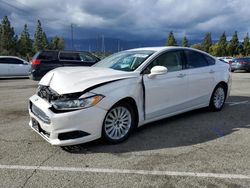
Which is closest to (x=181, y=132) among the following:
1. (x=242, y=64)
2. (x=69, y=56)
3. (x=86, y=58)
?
(x=86, y=58)

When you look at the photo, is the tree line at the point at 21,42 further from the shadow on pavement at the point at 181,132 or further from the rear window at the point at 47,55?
the shadow on pavement at the point at 181,132

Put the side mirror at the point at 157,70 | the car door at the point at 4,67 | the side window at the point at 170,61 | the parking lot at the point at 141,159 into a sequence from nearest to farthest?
1. the parking lot at the point at 141,159
2. the side mirror at the point at 157,70
3. the side window at the point at 170,61
4. the car door at the point at 4,67

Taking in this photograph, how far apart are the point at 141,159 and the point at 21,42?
62765mm

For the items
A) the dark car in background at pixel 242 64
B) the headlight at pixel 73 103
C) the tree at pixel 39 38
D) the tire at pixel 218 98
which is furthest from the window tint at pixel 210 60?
the tree at pixel 39 38

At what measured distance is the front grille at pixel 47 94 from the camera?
3763 mm

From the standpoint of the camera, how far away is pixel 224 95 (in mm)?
6551

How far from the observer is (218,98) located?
6.36 metres

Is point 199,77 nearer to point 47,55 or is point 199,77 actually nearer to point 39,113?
point 39,113

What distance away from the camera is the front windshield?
183 inches

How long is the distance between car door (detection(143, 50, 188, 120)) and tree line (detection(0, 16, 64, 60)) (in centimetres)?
4532

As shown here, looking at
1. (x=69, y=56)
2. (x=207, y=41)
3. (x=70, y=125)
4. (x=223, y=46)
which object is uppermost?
(x=207, y=41)

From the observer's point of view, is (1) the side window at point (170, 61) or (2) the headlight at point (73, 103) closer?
(2) the headlight at point (73, 103)

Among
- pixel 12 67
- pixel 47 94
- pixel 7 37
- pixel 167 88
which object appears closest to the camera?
pixel 47 94

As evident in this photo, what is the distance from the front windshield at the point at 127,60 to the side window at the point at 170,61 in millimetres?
195
